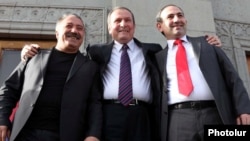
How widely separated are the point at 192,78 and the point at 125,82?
0.52 meters

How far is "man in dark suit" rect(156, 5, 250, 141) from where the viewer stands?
2316 mm

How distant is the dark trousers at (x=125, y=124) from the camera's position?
91.4 inches

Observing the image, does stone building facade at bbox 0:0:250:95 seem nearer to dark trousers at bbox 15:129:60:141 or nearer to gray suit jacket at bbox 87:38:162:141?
gray suit jacket at bbox 87:38:162:141

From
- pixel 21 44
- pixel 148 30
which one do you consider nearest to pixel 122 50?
pixel 148 30

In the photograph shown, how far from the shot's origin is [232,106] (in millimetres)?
2438

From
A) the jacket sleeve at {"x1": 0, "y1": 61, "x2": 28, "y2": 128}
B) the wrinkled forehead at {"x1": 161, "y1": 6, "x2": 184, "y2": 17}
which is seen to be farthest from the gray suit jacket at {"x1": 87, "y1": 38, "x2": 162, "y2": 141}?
the jacket sleeve at {"x1": 0, "y1": 61, "x2": 28, "y2": 128}

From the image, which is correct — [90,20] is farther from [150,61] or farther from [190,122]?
[190,122]

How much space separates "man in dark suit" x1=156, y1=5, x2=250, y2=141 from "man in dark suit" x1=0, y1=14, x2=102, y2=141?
0.54 meters

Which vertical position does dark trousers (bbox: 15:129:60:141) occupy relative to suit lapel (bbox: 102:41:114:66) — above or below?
below

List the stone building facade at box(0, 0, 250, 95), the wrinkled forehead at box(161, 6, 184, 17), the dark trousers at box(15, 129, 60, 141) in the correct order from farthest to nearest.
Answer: the stone building facade at box(0, 0, 250, 95) < the wrinkled forehead at box(161, 6, 184, 17) < the dark trousers at box(15, 129, 60, 141)

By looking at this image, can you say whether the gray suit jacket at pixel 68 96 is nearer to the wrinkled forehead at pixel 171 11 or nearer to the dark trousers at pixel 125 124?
the dark trousers at pixel 125 124

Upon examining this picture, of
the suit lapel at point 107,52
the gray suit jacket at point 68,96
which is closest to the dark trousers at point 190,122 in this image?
the gray suit jacket at point 68,96

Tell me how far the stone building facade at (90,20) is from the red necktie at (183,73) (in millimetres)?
1498

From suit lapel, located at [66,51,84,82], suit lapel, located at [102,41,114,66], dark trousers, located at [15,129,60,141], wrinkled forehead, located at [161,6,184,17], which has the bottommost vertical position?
dark trousers, located at [15,129,60,141]
